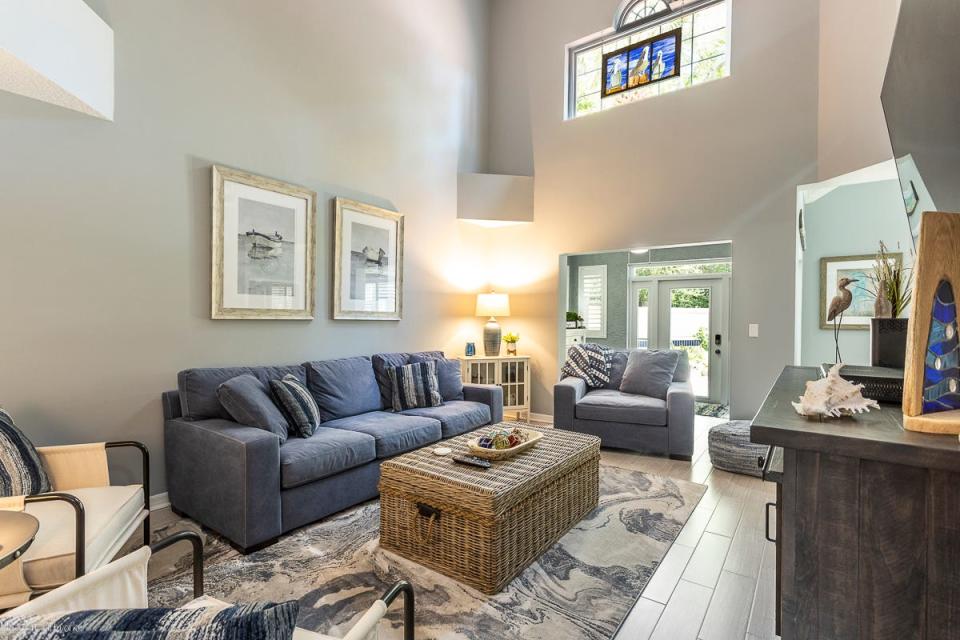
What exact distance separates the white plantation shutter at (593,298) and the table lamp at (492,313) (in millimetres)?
2820

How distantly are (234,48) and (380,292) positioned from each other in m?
2.19

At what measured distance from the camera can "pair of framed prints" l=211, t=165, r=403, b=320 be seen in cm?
321

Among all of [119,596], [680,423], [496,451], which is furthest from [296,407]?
[680,423]

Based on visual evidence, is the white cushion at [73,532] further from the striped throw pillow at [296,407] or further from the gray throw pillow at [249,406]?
the striped throw pillow at [296,407]

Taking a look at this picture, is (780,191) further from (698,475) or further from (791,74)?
(698,475)

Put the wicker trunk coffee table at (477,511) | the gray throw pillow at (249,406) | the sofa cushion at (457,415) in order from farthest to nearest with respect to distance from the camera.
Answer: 1. the sofa cushion at (457,415)
2. the gray throw pillow at (249,406)
3. the wicker trunk coffee table at (477,511)

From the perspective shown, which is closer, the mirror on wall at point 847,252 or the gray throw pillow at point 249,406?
the gray throw pillow at point 249,406

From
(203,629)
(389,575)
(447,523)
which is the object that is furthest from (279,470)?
(203,629)

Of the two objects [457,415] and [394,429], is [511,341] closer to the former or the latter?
[457,415]

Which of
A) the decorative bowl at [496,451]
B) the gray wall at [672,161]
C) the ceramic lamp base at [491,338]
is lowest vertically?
the decorative bowl at [496,451]

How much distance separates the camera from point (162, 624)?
56 centimetres

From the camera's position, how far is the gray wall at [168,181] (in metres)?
2.42

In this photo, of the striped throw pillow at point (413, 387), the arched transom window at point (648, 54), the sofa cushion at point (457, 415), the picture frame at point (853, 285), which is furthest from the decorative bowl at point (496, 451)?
the picture frame at point (853, 285)

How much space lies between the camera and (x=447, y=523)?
6.97ft
